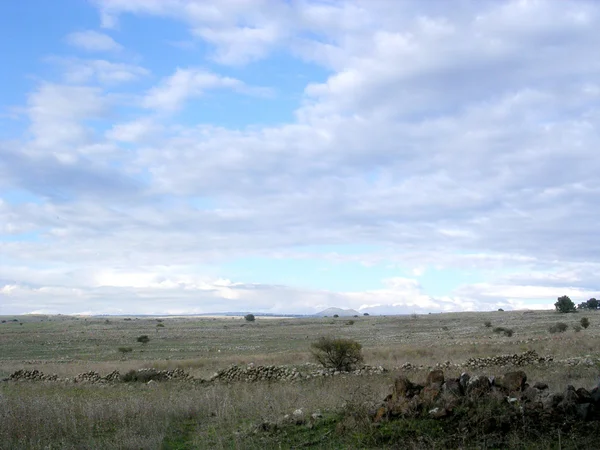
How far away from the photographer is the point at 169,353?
1734 inches

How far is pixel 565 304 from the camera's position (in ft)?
271

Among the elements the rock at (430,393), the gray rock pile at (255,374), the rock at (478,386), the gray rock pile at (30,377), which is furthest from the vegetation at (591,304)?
the rock at (430,393)

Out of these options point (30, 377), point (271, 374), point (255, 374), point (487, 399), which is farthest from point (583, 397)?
point (30, 377)

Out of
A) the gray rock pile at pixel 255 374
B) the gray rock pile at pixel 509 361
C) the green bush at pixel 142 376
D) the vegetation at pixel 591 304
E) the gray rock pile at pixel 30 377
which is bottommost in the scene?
the gray rock pile at pixel 30 377

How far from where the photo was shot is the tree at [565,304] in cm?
8225

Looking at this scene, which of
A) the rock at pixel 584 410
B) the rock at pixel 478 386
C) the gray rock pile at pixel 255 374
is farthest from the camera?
the gray rock pile at pixel 255 374

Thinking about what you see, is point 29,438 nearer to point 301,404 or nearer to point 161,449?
point 161,449

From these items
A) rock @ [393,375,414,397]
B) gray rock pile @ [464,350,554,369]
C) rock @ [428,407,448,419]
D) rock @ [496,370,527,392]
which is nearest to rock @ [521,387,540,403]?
rock @ [496,370,527,392]

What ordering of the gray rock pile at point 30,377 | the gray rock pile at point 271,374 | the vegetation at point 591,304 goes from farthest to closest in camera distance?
the vegetation at point 591,304
the gray rock pile at point 30,377
the gray rock pile at point 271,374

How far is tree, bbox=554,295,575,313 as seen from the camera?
270 feet

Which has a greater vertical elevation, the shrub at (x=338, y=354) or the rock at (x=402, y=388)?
the rock at (x=402, y=388)

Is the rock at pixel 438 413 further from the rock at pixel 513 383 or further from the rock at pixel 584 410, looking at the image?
the rock at pixel 584 410

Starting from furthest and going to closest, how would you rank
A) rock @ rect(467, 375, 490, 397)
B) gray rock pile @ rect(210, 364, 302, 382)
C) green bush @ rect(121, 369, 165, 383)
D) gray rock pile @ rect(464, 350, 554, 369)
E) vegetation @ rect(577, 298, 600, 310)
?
1. vegetation @ rect(577, 298, 600, 310)
2. green bush @ rect(121, 369, 165, 383)
3. gray rock pile @ rect(464, 350, 554, 369)
4. gray rock pile @ rect(210, 364, 302, 382)
5. rock @ rect(467, 375, 490, 397)

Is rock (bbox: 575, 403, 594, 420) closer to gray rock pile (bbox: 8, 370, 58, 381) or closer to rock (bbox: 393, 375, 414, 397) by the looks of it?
rock (bbox: 393, 375, 414, 397)
